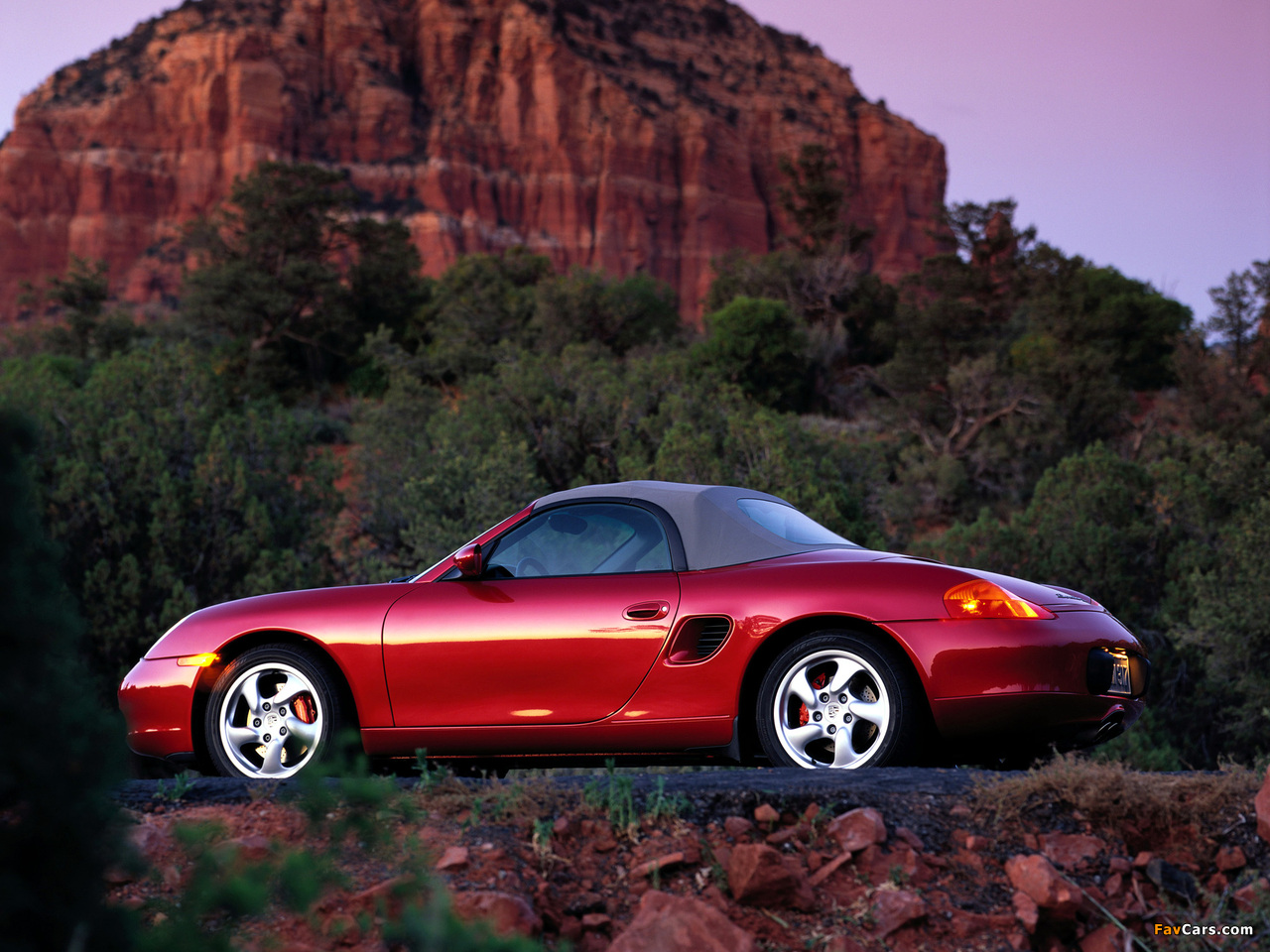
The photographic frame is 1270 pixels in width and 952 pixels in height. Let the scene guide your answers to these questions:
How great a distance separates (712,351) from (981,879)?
36.9m

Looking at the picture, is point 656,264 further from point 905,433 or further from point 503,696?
point 503,696

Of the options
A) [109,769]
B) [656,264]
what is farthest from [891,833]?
[656,264]

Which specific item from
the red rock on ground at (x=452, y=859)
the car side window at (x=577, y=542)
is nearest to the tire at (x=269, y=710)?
the car side window at (x=577, y=542)

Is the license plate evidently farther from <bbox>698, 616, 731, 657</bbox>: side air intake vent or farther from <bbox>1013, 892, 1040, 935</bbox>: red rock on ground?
<bbox>698, 616, 731, 657</bbox>: side air intake vent

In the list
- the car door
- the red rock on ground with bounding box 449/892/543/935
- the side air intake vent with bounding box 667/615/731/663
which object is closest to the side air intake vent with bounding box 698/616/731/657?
the side air intake vent with bounding box 667/615/731/663

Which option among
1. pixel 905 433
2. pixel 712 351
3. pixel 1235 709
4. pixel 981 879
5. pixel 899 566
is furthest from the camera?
pixel 712 351

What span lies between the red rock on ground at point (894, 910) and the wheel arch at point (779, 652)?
123 cm

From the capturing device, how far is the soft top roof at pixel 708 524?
16.7 feet

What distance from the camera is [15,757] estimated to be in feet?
5.86

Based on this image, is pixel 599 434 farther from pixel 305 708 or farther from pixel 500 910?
pixel 500 910

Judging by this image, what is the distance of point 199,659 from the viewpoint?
5.48 m

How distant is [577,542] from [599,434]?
1555cm

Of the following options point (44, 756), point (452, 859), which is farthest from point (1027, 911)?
point (44, 756)

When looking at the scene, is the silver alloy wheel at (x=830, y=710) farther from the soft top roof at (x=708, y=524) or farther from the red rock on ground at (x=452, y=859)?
the red rock on ground at (x=452, y=859)
